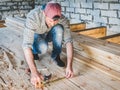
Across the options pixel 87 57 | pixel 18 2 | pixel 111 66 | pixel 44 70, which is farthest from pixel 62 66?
pixel 18 2

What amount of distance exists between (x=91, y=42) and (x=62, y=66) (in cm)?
61

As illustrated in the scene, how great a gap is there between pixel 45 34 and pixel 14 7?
3.77 meters

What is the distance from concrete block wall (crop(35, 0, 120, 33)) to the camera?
132 inches

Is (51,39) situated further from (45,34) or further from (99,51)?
(99,51)

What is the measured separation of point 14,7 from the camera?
5797 mm

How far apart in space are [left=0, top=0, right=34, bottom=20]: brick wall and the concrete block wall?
168 cm

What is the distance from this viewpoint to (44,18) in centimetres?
192

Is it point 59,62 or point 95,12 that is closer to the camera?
point 59,62

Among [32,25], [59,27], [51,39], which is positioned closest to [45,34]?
[51,39]

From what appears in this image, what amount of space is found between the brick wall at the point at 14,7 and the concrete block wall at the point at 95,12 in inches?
66.1

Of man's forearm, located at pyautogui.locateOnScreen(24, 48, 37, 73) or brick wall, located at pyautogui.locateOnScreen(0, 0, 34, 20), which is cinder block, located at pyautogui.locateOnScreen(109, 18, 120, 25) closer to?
man's forearm, located at pyautogui.locateOnScreen(24, 48, 37, 73)

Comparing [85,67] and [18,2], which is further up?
[18,2]

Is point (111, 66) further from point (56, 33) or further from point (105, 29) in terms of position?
point (105, 29)

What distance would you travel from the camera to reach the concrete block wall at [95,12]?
11.0 ft
